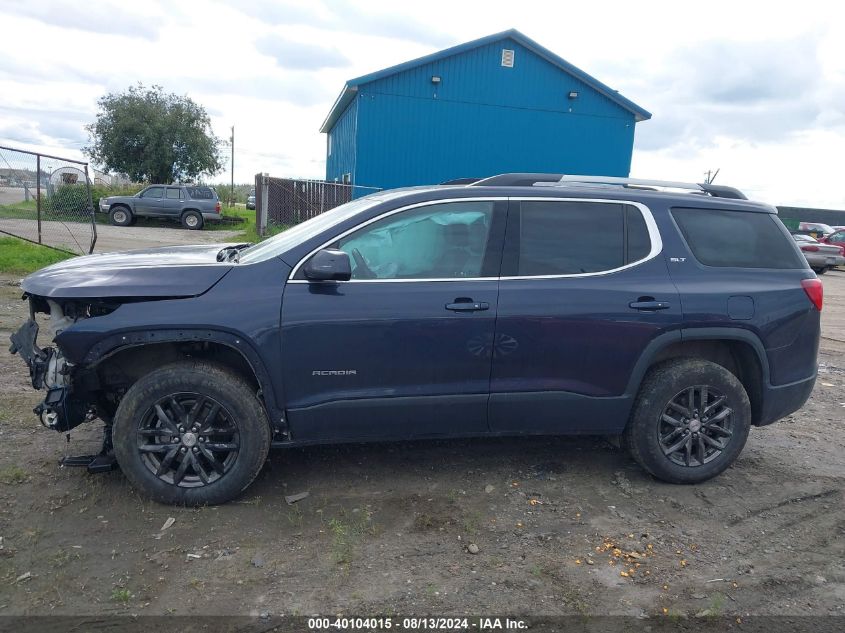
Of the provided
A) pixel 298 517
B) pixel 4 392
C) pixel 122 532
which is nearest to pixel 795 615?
pixel 298 517

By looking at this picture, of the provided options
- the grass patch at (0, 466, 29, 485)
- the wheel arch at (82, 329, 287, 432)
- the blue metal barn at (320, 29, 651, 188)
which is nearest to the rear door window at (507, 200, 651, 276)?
A: the wheel arch at (82, 329, 287, 432)

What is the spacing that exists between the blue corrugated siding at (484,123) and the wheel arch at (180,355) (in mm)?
17000

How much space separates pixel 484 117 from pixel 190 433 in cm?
1860

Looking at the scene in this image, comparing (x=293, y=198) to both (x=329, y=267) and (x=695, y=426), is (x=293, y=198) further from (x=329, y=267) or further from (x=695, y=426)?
(x=695, y=426)

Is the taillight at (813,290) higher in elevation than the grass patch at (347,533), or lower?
higher

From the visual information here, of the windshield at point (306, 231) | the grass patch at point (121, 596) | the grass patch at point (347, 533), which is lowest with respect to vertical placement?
the grass patch at point (121, 596)

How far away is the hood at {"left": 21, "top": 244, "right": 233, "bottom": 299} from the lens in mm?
3689

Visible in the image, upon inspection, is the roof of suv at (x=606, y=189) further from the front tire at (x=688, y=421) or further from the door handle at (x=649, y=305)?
the front tire at (x=688, y=421)

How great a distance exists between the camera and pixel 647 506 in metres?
4.12

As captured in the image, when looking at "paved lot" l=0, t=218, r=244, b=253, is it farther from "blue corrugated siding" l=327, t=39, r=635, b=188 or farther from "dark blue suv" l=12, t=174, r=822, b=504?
→ "dark blue suv" l=12, t=174, r=822, b=504

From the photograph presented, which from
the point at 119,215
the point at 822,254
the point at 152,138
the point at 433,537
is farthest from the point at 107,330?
the point at 152,138

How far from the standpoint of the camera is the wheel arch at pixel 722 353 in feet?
13.7

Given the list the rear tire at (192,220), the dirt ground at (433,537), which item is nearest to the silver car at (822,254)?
the dirt ground at (433,537)

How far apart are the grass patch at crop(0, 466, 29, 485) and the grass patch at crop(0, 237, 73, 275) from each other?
8148mm
